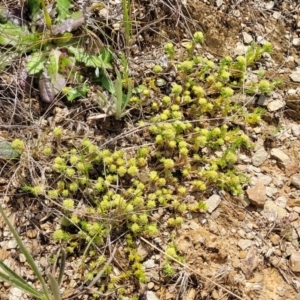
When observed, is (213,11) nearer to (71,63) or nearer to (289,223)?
(71,63)

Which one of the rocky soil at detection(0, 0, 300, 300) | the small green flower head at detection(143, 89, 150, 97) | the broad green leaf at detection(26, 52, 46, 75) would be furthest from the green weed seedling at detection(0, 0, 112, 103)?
the small green flower head at detection(143, 89, 150, 97)

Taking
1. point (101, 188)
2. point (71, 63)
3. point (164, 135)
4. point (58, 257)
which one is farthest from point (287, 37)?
point (58, 257)

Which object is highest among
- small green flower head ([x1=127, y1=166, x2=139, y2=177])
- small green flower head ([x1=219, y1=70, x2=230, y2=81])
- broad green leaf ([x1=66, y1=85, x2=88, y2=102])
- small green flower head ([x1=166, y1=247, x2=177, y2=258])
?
small green flower head ([x1=219, y1=70, x2=230, y2=81])

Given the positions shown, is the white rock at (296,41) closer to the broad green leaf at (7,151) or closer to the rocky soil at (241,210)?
the rocky soil at (241,210)

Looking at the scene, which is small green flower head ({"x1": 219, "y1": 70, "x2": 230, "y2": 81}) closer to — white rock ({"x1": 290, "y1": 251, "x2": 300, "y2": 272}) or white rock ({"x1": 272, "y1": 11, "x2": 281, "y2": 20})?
white rock ({"x1": 272, "y1": 11, "x2": 281, "y2": 20})

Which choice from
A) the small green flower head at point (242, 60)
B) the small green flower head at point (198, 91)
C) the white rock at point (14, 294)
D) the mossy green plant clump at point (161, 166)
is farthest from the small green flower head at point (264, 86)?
the white rock at point (14, 294)

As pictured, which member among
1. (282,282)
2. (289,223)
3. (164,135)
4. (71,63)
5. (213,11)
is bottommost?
(282,282)

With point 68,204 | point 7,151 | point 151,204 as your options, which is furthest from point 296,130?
point 7,151
